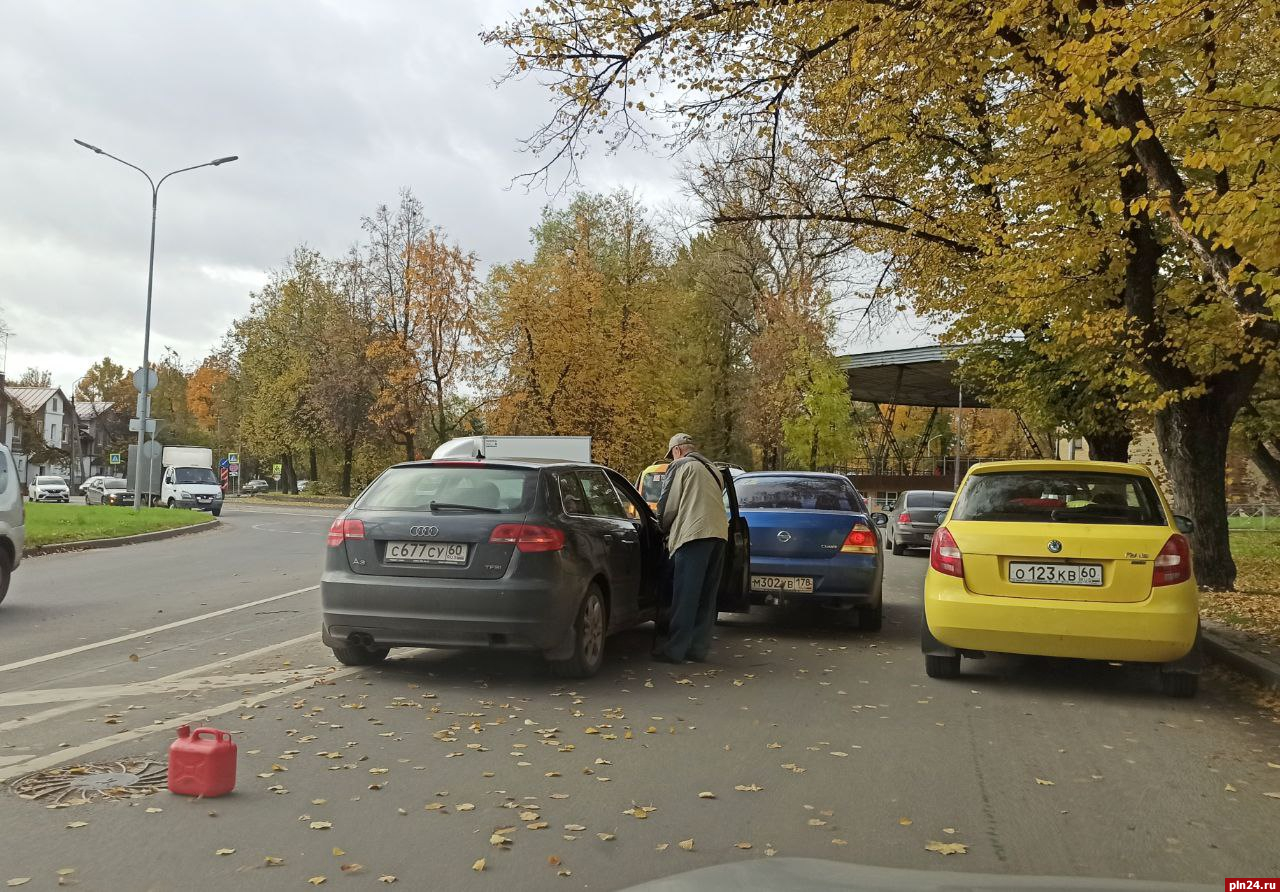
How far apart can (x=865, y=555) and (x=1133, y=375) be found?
656 centimetres

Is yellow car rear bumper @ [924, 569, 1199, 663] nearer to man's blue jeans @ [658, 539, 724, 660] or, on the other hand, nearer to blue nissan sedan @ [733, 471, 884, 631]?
man's blue jeans @ [658, 539, 724, 660]

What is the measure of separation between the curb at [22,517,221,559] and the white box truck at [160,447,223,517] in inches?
349

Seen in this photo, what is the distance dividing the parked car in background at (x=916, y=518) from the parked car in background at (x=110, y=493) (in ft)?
116

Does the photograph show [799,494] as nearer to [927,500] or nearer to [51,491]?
[927,500]

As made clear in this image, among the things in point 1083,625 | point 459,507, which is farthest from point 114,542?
point 1083,625

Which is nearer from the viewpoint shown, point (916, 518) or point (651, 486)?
point (651, 486)

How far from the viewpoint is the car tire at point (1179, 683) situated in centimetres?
764

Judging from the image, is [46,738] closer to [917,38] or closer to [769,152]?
[917,38]

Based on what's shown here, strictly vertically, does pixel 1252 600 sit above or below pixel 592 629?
below

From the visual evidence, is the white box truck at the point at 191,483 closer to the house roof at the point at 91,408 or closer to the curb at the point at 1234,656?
the curb at the point at 1234,656

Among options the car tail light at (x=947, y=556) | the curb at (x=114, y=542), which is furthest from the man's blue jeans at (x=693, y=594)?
the curb at (x=114, y=542)

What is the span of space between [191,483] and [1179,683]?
38411 mm

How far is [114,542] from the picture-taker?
22344mm

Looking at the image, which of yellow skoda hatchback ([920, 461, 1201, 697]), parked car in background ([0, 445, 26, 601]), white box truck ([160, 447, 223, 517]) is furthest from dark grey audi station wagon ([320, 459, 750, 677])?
white box truck ([160, 447, 223, 517])
